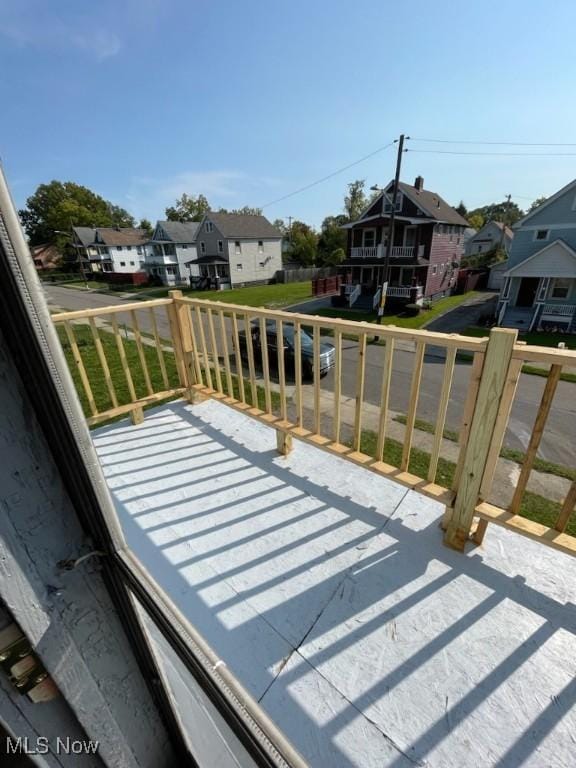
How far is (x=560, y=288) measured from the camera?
12.7 m

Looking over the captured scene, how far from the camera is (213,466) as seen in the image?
274cm

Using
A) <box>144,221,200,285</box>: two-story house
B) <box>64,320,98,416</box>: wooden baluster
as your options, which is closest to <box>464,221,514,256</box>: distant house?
<box>144,221,200,285</box>: two-story house

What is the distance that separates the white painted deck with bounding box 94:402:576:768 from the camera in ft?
4.13

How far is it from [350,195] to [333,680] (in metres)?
36.7

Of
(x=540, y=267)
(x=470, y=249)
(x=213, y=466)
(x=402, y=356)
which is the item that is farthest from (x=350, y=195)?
(x=213, y=466)

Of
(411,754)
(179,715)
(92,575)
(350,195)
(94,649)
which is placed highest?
(350,195)

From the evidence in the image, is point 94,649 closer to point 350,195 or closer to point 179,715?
point 179,715

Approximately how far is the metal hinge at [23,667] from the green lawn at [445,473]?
134 inches

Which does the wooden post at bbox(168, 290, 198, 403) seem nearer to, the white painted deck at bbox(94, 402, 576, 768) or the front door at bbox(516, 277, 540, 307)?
the white painted deck at bbox(94, 402, 576, 768)

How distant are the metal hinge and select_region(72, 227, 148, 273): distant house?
3988 cm

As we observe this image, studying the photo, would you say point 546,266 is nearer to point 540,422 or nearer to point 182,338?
point 540,422

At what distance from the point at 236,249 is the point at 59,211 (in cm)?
3387

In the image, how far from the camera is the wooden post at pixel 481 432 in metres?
1.56

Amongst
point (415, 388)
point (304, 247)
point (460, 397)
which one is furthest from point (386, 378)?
point (304, 247)
